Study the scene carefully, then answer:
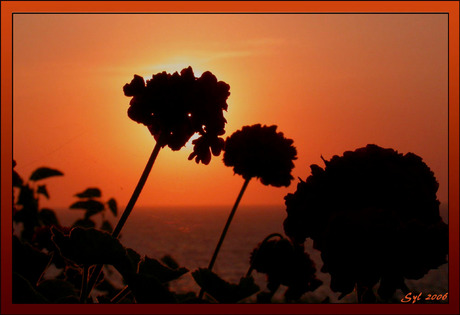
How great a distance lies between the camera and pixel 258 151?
1896 mm

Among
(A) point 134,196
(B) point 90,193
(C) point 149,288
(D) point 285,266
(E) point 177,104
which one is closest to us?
(C) point 149,288

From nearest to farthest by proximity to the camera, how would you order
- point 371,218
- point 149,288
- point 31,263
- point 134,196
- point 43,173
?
point 371,218 < point 149,288 < point 134,196 < point 31,263 < point 43,173

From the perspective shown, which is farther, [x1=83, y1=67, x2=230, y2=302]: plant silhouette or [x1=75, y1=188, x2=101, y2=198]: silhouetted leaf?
[x1=75, y1=188, x2=101, y2=198]: silhouetted leaf

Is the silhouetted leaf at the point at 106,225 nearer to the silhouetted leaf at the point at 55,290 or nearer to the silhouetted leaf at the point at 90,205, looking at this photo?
the silhouetted leaf at the point at 90,205

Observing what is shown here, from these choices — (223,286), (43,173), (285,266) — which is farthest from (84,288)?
(43,173)

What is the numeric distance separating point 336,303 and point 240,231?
3178 cm

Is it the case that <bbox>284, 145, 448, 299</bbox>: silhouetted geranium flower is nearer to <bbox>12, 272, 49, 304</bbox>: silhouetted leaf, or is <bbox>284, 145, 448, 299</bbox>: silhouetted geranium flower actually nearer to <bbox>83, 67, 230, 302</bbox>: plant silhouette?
<bbox>83, 67, 230, 302</bbox>: plant silhouette

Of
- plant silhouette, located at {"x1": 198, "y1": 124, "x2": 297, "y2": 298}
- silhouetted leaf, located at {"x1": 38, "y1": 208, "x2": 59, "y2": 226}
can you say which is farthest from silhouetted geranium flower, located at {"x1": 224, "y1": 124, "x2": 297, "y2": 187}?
silhouetted leaf, located at {"x1": 38, "y1": 208, "x2": 59, "y2": 226}

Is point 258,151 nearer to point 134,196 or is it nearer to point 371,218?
point 134,196

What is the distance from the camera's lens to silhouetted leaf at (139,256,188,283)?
1.10 metres

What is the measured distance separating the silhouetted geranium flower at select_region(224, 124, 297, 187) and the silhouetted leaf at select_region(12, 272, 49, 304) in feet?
3.01

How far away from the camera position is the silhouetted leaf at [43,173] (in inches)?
88.7

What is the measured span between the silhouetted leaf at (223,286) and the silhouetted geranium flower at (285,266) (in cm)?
58

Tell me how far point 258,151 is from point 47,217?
101cm
